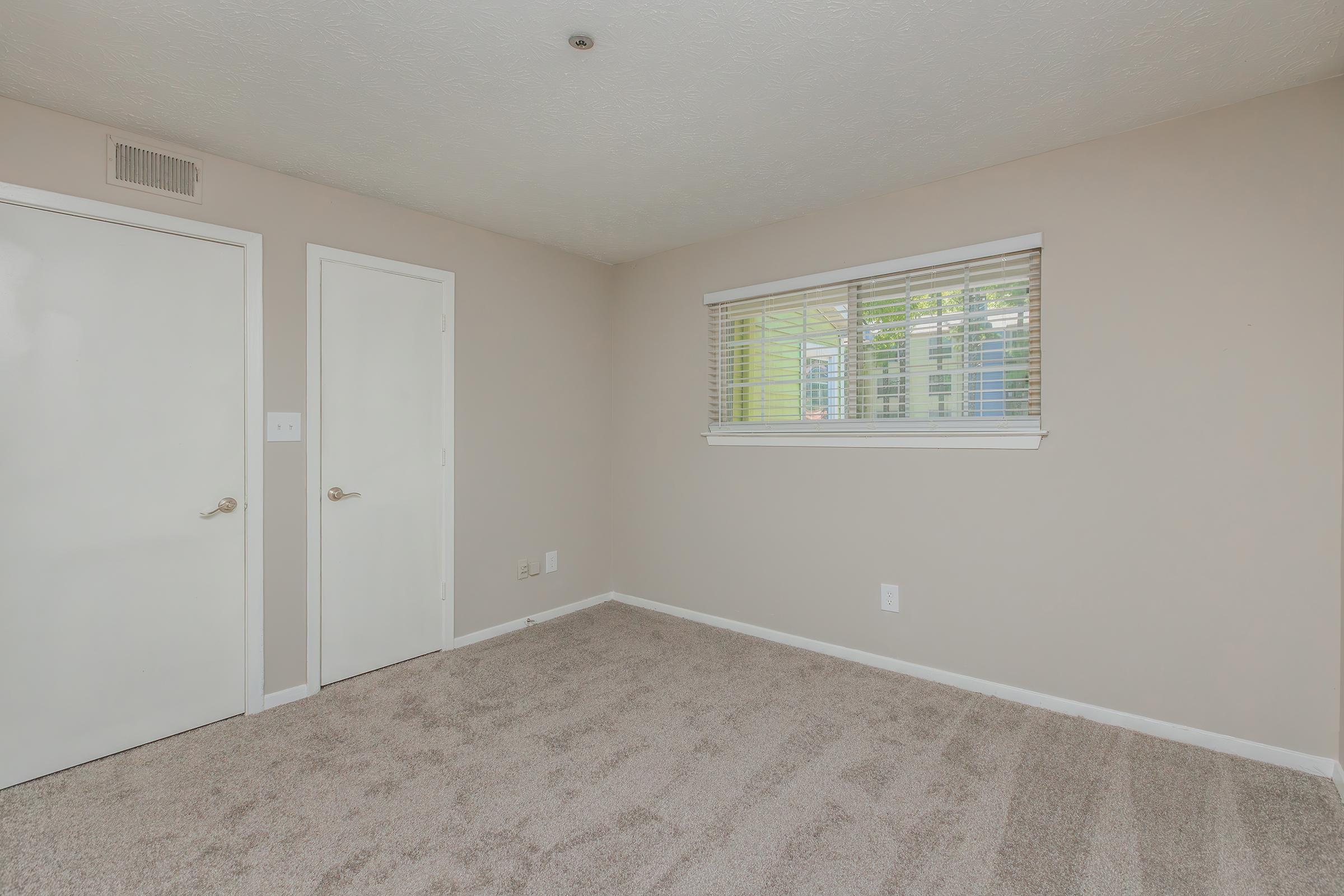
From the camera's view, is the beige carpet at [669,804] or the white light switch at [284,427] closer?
the beige carpet at [669,804]

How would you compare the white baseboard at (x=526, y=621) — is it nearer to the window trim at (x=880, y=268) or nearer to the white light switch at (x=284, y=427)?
the white light switch at (x=284, y=427)

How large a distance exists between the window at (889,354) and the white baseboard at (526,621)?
1480 mm

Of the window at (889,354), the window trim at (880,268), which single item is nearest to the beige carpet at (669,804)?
the window at (889,354)

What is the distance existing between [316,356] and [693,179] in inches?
78.2

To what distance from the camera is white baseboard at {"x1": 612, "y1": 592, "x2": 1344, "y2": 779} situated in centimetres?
215

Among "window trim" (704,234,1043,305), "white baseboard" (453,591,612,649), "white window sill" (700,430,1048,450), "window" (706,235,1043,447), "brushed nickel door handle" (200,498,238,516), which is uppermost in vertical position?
"window trim" (704,234,1043,305)

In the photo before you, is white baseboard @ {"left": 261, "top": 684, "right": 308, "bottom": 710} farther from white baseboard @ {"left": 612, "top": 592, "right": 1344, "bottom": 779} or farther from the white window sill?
the white window sill

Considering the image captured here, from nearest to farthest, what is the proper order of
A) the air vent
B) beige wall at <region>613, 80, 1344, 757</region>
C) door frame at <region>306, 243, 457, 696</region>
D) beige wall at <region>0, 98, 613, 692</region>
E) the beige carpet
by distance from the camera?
the beige carpet → beige wall at <region>613, 80, 1344, 757</region> → the air vent → beige wall at <region>0, 98, 613, 692</region> → door frame at <region>306, 243, 457, 696</region>

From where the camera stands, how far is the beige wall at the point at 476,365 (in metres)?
2.54

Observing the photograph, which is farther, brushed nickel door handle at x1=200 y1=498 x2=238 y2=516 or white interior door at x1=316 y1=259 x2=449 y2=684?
white interior door at x1=316 y1=259 x2=449 y2=684

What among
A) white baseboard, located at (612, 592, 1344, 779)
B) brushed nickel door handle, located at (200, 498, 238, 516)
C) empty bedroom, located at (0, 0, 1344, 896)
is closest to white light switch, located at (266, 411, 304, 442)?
empty bedroom, located at (0, 0, 1344, 896)

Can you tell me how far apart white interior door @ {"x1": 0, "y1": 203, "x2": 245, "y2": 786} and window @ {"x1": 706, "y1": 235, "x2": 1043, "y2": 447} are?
8.41 feet

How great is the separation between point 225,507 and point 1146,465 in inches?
151

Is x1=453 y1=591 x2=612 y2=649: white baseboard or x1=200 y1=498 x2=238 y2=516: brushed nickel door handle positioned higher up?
x1=200 y1=498 x2=238 y2=516: brushed nickel door handle
